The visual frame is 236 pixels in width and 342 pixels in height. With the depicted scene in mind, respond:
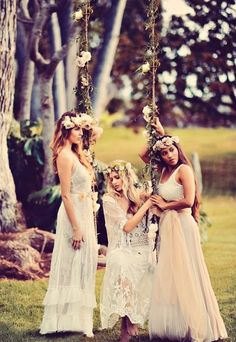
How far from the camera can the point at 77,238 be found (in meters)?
5.30

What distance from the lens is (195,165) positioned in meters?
9.66

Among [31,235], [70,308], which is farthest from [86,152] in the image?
[31,235]

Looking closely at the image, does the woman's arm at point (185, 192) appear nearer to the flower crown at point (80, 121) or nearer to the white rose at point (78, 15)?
the flower crown at point (80, 121)

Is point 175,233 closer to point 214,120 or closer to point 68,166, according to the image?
point 68,166

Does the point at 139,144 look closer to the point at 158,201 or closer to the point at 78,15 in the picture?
the point at 78,15

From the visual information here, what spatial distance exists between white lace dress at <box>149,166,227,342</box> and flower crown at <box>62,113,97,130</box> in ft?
2.65

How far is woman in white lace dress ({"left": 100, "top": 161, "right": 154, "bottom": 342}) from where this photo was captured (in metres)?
5.14

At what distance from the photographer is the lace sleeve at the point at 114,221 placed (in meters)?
5.22

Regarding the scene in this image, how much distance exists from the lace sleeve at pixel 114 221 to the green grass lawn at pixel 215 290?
76 centimetres

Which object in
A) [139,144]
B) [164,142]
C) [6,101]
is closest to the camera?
[164,142]

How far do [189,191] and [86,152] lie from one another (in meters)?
0.96

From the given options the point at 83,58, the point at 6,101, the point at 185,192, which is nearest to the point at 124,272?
the point at 185,192

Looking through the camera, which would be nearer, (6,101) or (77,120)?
(77,120)

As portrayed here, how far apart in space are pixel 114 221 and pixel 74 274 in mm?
512
